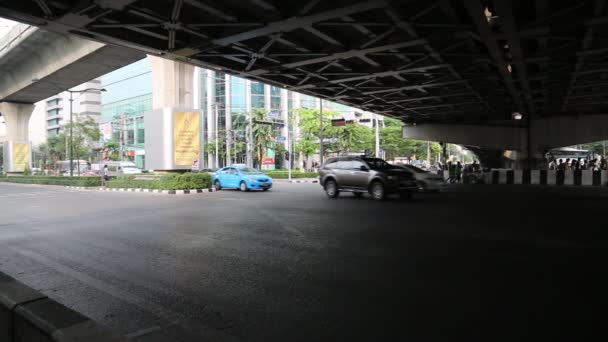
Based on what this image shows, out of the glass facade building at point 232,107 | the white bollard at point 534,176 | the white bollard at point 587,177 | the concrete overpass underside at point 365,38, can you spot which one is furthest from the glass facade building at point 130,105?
the white bollard at point 587,177

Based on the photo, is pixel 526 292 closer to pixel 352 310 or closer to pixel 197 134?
pixel 352 310

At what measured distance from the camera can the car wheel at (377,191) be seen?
16.7m

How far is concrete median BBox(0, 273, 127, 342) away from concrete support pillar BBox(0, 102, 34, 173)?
4586 centimetres

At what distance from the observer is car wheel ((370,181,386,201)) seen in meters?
16.7

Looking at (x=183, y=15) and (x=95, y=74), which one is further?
(x=95, y=74)

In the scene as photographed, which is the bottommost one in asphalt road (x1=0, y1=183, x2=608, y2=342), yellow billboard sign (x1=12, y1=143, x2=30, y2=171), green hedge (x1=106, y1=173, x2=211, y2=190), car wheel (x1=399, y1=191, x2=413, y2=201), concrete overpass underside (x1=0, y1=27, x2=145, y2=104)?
asphalt road (x1=0, y1=183, x2=608, y2=342)

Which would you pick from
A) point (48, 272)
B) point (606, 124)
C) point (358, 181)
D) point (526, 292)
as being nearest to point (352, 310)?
point (526, 292)

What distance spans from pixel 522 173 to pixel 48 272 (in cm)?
3132

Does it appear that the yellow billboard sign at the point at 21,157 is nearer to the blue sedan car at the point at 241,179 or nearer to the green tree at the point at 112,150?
the blue sedan car at the point at 241,179

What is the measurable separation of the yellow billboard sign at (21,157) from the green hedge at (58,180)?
208 cm

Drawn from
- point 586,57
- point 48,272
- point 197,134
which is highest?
point 586,57

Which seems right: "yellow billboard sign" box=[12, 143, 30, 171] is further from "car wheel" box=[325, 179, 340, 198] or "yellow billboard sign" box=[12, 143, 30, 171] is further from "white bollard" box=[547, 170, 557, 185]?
"white bollard" box=[547, 170, 557, 185]

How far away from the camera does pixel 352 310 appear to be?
4.36m

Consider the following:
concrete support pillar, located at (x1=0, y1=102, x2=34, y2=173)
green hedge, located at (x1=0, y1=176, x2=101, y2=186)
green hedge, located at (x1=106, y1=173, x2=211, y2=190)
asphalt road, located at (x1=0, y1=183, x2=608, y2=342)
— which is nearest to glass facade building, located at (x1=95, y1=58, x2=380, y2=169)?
concrete support pillar, located at (x1=0, y1=102, x2=34, y2=173)
